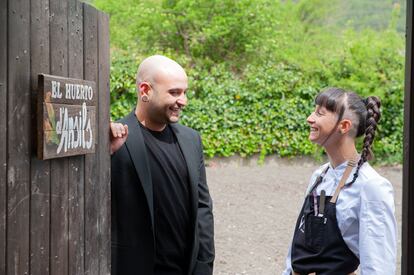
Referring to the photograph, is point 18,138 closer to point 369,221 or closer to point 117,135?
A: point 117,135

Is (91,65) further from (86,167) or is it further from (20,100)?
(20,100)

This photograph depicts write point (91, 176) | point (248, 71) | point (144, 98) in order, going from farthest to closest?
1. point (248, 71)
2. point (144, 98)
3. point (91, 176)

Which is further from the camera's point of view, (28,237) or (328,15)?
(328,15)

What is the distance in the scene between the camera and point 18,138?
6.13 ft

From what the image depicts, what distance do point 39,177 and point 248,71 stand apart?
11281 millimetres

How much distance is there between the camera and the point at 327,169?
2.69 m

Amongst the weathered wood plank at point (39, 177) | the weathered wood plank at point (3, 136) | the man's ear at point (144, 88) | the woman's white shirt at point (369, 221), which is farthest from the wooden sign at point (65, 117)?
the woman's white shirt at point (369, 221)

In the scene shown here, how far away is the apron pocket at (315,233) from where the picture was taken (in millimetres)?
2461

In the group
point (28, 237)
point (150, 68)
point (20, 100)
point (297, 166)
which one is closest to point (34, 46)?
point (20, 100)

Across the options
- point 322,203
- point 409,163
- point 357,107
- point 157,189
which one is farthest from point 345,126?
point 157,189

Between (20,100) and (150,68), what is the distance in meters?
1.11

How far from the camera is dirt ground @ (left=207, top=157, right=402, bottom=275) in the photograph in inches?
262

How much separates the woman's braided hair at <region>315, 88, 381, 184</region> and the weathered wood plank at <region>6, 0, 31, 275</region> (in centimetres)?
132

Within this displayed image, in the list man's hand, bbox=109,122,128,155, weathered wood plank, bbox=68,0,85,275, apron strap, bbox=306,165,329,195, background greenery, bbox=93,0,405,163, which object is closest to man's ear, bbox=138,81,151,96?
man's hand, bbox=109,122,128,155
